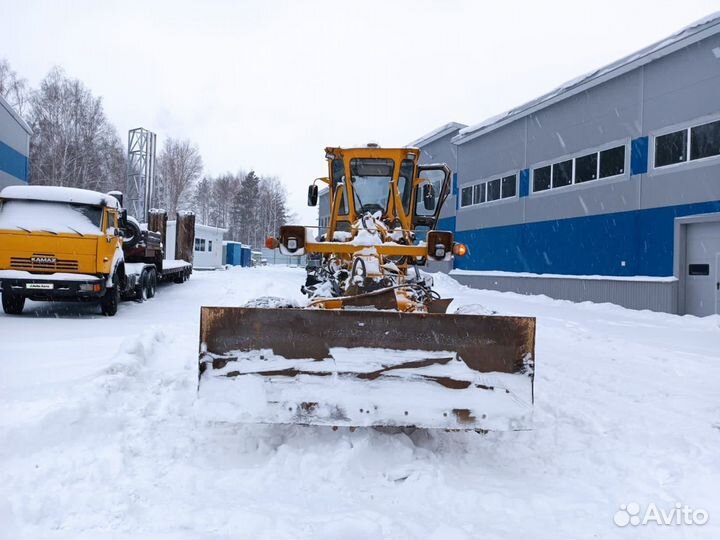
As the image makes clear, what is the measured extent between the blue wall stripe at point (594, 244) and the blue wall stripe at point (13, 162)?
21634 millimetres

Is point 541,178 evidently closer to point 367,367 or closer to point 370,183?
point 370,183

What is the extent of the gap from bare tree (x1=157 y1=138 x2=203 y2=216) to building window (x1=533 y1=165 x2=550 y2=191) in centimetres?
4378

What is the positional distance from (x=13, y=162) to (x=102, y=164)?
22298 millimetres

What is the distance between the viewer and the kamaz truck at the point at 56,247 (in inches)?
367

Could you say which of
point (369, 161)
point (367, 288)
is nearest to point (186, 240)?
point (369, 161)

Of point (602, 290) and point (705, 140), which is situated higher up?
point (705, 140)

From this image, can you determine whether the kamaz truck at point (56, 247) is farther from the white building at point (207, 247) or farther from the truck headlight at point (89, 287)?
the white building at point (207, 247)

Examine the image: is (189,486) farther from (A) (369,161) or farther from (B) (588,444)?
(A) (369,161)

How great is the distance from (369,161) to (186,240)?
1789cm

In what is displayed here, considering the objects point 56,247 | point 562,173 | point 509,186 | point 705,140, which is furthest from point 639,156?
point 56,247

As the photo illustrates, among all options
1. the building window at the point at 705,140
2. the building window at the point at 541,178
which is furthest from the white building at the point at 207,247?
the building window at the point at 705,140

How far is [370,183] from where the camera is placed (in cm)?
720

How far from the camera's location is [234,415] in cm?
340

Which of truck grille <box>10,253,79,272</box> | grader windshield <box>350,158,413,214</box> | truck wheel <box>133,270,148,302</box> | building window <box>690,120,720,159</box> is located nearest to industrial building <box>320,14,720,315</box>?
building window <box>690,120,720,159</box>
